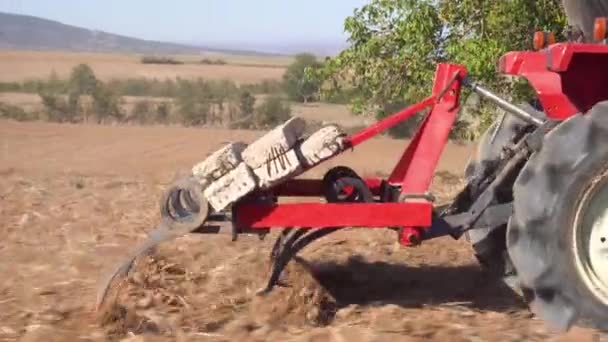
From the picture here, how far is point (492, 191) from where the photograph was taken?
4945 mm

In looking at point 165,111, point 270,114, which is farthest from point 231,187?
point 165,111

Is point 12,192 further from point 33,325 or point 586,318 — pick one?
point 586,318

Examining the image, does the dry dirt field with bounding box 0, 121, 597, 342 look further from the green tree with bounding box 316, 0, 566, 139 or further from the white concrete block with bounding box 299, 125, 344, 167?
the green tree with bounding box 316, 0, 566, 139

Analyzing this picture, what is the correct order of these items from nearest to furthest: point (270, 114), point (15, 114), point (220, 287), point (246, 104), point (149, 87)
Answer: point (220, 287) < point (15, 114) < point (270, 114) < point (246, 104) < point (149, 87)

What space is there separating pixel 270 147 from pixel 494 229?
1267 mm

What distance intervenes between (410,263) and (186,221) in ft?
5.94

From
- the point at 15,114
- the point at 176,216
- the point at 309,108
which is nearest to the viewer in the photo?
the point at 176,216

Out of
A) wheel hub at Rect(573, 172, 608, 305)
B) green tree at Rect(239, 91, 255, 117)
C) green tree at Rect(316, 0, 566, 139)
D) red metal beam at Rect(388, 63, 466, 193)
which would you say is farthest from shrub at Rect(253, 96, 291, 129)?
wheel hub at Rect(573, 172, 608, 305)

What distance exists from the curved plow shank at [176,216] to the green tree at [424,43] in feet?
15.7

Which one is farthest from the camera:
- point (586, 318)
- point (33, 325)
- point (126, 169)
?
point (126, 169)

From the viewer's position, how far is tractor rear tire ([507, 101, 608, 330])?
435cm

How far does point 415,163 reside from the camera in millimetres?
5137

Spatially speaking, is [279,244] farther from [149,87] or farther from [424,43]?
[149,87]

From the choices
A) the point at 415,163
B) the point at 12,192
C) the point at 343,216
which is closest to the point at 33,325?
the point at 343,216
